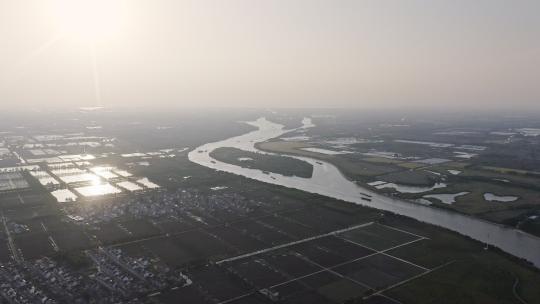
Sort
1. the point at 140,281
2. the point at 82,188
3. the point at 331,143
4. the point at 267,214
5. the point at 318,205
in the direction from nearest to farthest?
the point at 140,281 < the point at 267,214 < the point at 318,205 < the point at 82,188 < the point at 331,143

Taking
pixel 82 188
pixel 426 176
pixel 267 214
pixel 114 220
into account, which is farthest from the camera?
pixel 426 176

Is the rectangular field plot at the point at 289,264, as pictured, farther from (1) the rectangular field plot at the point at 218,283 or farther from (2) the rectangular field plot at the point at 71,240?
(2) the rectangular field plot at the point at 71,240

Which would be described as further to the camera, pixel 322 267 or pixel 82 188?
pixel 82 188

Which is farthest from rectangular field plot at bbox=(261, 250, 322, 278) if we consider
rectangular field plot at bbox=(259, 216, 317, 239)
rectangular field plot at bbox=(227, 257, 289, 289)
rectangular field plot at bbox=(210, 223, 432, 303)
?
rectangular field plot at bbox=(259, 216, 317, 239)

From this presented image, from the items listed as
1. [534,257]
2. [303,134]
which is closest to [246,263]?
[534,257]

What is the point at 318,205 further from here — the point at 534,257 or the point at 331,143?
the point at 331,143

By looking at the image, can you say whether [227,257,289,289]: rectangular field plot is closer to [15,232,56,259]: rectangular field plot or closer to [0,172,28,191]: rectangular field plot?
[15,232,56,259]: rectangular field plot

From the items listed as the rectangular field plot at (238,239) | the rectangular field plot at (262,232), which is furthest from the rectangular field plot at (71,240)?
the rectangular field plot at (262,232)
